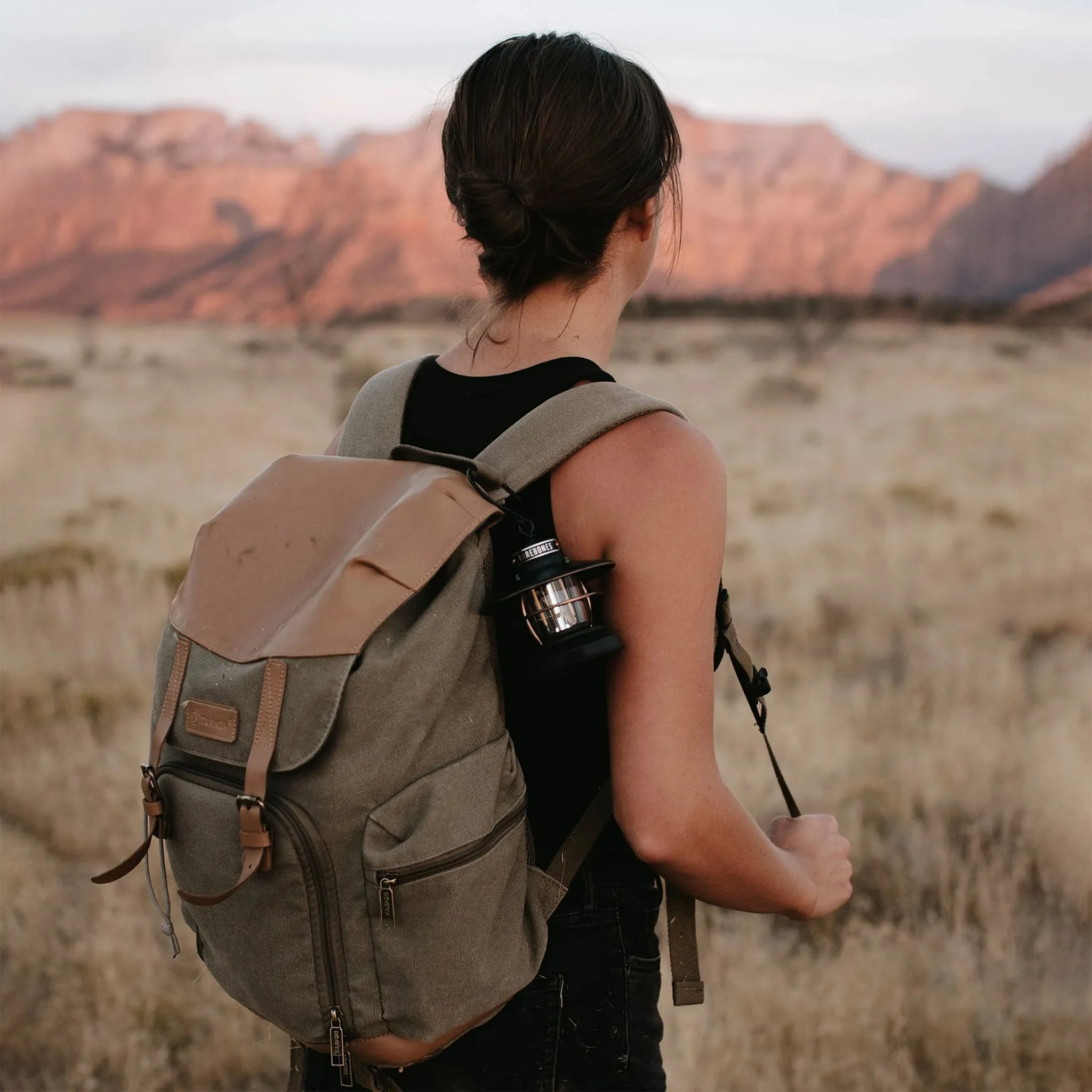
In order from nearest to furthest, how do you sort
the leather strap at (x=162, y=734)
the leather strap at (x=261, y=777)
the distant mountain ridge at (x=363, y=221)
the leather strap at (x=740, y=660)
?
the leather strap at (x=261, y=777)
the leather strap at (x=162, y=734)
the leather strap at (x=740, y=660)
the distant mountain ridge at (x=363, y=221)

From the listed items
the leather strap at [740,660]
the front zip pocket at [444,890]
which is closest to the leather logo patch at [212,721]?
the front zip pocket at [444,890]

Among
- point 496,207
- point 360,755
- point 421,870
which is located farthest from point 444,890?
point 496,207

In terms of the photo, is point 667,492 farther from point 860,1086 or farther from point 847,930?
point 847,930

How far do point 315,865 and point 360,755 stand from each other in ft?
0.40

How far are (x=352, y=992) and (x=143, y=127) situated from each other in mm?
36589

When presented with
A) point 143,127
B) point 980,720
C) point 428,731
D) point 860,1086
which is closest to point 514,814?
point 428,731

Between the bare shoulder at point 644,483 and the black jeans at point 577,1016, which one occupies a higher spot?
the bare shoulder at point 644,483

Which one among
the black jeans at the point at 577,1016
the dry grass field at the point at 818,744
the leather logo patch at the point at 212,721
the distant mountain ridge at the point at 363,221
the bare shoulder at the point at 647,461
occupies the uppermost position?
the bare shoulder at the point at 647,461

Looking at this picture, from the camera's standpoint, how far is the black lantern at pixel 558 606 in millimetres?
1100

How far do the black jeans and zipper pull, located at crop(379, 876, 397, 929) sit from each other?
25 cm

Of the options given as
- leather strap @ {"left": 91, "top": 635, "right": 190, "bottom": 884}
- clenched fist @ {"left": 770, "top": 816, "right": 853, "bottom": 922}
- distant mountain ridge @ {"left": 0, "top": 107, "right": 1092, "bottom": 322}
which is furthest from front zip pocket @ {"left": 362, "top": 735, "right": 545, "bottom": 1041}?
distant mountain ridge @ {"left": 0, "top": 107, "right": 1092, "bottom": 322}

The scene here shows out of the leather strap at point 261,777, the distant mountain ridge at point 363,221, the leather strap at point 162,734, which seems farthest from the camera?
the distant mountain ridge at point 363,221

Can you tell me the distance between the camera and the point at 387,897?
1.10 m

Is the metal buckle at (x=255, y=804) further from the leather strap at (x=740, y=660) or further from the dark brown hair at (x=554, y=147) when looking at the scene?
the dark brown hair at (x=554, y=147)
